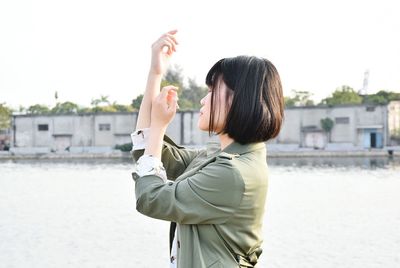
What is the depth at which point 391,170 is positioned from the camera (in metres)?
23.5

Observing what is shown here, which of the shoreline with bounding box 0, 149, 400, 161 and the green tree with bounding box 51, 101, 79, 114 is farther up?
the green tree with bounding box 51, 101, 79, 114

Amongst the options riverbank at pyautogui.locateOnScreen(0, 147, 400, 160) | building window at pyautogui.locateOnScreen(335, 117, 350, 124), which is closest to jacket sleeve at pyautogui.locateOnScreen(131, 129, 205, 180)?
riverbank at pyautogui.locateOnScreen(0, 147, 400, 160)

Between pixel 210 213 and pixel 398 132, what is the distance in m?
38.5

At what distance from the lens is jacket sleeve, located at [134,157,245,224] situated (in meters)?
1.16

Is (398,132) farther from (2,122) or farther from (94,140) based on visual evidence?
(2,122)

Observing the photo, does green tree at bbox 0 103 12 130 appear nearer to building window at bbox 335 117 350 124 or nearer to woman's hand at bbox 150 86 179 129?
building window at bbox 335 117 350 124

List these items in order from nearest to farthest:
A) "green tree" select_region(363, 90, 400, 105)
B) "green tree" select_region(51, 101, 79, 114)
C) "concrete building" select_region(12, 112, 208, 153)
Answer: "concrete building" select_region(12, 112, 208, 153) → "green tree" select_region(363, 90, 400, 105) → "green tree" select_region(51, 101, 79, 114)

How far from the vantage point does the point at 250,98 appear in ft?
3.96

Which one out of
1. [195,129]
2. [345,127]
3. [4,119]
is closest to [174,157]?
[345,127]

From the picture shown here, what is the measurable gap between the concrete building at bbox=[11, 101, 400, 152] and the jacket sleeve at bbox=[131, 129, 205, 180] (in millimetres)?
32021

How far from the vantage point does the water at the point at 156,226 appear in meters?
8.73

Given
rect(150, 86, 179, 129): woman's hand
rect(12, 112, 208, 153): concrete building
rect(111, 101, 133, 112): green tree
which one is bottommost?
rect(12, 112, 208, 153): concrete building

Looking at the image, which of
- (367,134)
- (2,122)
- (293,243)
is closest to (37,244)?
(293,243)

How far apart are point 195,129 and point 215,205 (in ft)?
122
